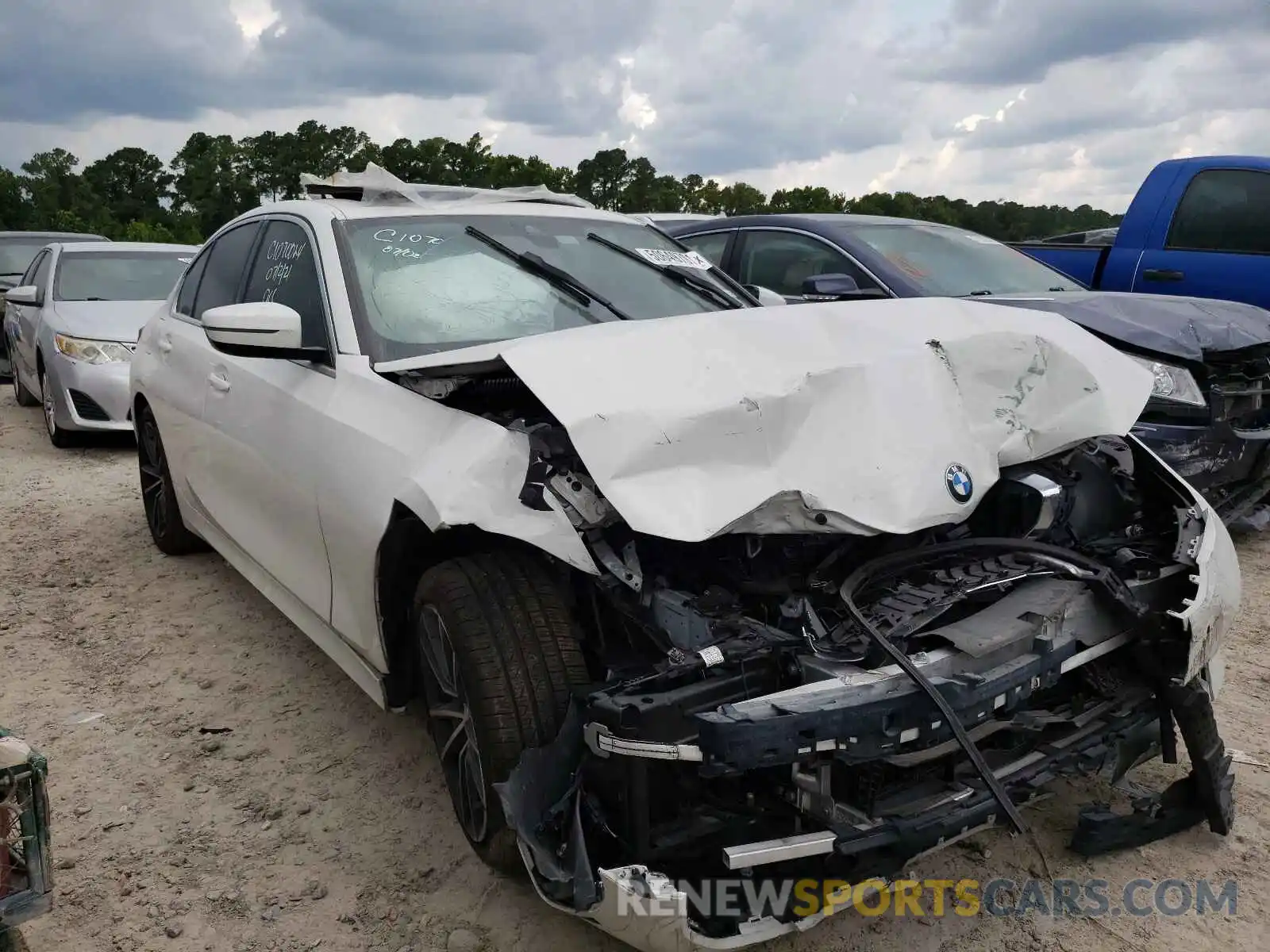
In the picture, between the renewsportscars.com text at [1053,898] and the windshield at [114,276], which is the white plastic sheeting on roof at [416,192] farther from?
the windshield at [114,276]

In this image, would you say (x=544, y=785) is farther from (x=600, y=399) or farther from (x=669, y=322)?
(x=669, y=322)

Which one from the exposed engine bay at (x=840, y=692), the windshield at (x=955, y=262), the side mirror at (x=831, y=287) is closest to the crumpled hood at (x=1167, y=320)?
the windshield at (x=955, y=262)

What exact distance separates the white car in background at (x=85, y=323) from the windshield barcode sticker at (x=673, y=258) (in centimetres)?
522

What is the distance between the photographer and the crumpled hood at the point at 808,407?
212 cm

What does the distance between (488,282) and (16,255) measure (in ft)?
33.7

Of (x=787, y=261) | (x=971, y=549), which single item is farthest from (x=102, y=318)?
(x=971, y=549)

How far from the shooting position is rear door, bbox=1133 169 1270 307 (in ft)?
19.7

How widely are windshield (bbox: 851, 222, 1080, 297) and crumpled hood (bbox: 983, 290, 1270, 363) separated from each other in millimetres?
350

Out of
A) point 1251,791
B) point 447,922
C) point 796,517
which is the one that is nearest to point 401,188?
point 796,517

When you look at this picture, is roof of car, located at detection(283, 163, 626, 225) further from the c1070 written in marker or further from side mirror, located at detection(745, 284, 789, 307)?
side mirror, located at detection(745, 284, 789, 307)

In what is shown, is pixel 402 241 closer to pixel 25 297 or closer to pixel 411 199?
pixel 411 199

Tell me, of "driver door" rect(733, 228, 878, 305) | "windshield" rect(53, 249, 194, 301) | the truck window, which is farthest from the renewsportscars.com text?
"windshield" rect(53, 249, 194, 301)

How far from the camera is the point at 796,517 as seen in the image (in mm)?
2160

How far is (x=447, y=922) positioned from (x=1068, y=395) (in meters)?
2.04
